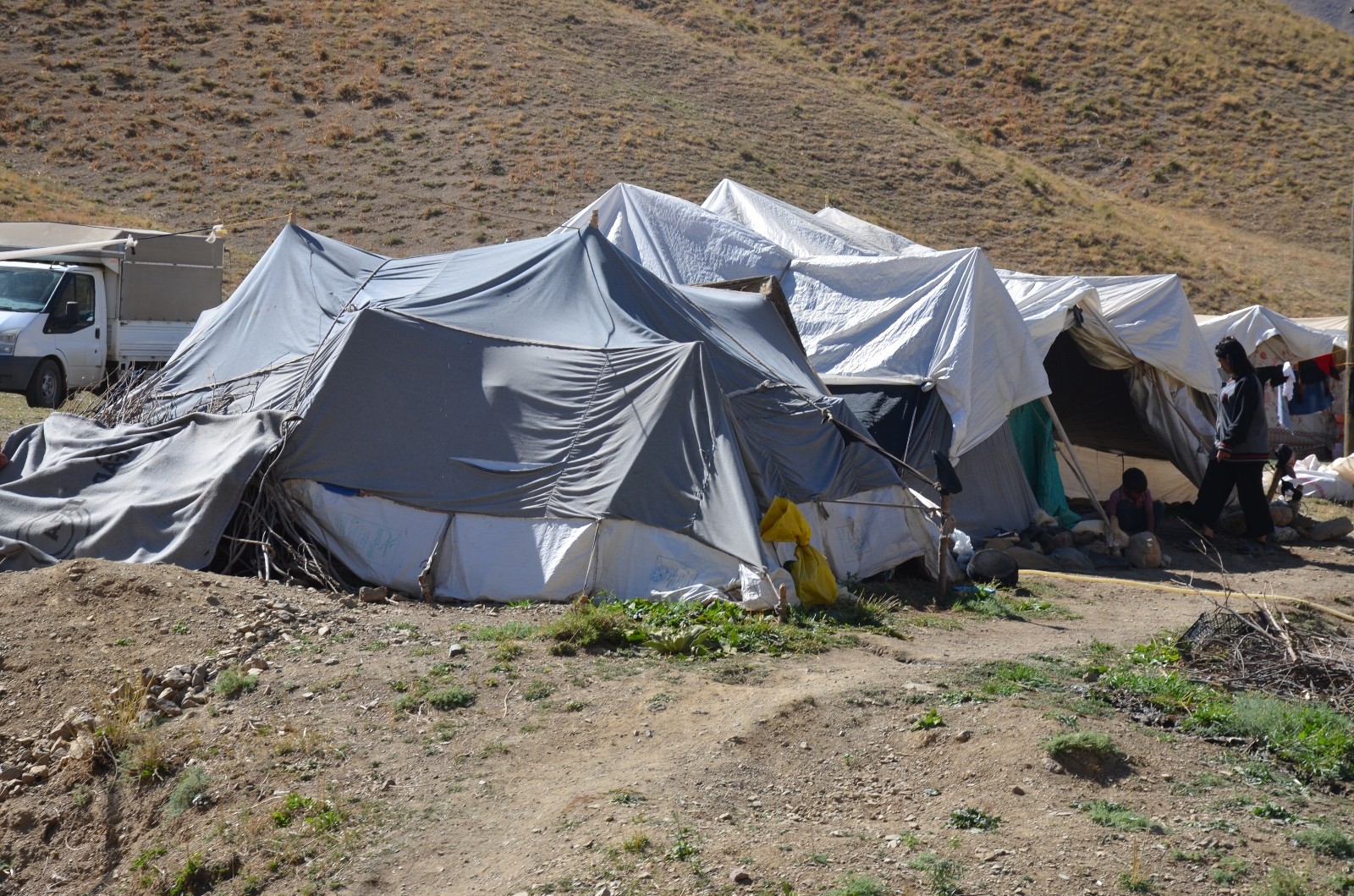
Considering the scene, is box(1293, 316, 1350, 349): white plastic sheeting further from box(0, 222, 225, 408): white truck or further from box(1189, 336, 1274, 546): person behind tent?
box(0, 222, 225, 408): white truck

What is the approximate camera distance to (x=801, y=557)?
7.74 m

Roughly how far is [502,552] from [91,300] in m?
11.3

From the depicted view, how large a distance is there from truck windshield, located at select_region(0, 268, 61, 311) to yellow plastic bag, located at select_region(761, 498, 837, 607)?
11.8 metres

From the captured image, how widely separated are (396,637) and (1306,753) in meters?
4.27

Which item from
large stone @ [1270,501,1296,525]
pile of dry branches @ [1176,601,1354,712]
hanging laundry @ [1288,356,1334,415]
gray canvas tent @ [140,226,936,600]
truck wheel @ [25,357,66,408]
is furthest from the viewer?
hanging laundry @ [1288,356,1334,415]

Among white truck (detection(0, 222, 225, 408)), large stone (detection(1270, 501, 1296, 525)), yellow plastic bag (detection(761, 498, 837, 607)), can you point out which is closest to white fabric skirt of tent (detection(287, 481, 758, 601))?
yellow plastic bag (detection(761, 498, 837, 607))

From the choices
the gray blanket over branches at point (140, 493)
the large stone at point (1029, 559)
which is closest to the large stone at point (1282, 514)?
the large stone at point (1029, 559)

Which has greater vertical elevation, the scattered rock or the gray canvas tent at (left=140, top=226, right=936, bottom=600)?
the gray canvas tent at (left=140, top=226, right=936, bottom=600)

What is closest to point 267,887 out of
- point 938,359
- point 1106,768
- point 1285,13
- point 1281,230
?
point 1106,768

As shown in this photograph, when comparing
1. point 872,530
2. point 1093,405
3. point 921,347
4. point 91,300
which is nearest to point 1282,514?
point 1093,405

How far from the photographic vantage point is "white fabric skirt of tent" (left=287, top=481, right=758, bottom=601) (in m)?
7.45

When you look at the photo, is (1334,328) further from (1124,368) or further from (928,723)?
(928,723)

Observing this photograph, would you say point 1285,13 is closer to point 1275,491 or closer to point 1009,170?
point 1009,170

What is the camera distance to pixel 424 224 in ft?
91.0
